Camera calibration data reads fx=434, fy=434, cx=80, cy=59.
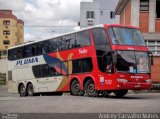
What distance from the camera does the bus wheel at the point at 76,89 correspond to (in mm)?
25078

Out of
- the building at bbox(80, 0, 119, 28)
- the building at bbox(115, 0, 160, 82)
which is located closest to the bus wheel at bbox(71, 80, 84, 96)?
the building at bbox(115, 0, 160, 82)

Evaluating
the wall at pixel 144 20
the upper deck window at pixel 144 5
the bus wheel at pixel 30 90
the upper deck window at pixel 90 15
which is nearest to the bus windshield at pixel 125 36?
the bus wheel at pixel 30 90

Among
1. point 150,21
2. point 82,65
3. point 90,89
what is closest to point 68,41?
point 82,65

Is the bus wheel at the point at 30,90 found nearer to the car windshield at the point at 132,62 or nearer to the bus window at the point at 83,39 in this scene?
the bus window at the point at 83,39

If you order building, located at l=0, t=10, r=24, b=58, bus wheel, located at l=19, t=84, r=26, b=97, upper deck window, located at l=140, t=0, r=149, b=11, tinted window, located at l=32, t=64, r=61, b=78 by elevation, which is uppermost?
building, located at l=0, t=10, r=24, b=58

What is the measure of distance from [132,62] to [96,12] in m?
70.2

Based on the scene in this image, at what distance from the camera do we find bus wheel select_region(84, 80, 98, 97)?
23.8 metres

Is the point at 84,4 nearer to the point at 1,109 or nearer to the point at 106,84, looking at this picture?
the point at 106,84

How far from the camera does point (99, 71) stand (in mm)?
23281

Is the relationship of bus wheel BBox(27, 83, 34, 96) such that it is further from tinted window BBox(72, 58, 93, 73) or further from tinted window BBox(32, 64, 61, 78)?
tinted window BBox(72, 58, 93, 73)

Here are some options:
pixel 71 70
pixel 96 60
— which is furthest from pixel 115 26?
pixel 71 70

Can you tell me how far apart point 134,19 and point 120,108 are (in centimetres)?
2462

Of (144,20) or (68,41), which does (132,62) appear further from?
(144,20)

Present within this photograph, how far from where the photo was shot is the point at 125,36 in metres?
23.6
